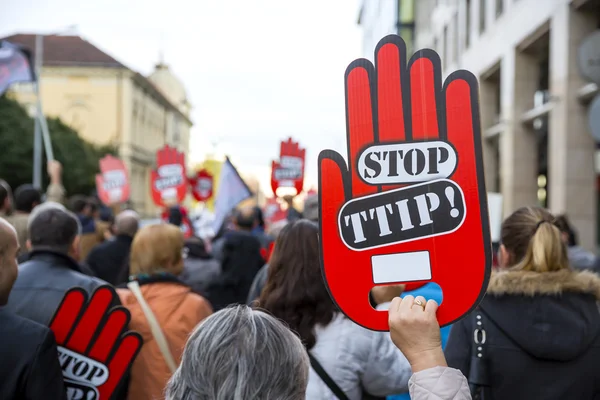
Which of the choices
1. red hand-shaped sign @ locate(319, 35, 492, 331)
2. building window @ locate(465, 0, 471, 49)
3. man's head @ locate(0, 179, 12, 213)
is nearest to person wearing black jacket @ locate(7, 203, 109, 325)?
red hand-shaped sign @ locate(319, 35, 492, 331)

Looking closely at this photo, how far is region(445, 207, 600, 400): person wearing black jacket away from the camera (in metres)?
2.86

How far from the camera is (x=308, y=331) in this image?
10.1ft

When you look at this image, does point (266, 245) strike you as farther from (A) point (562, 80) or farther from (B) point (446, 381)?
(A) point (562, 80)

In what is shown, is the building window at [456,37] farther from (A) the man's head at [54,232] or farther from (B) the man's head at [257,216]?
(A) the man's head at [54,232]

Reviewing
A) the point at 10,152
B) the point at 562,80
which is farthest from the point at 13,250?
the point at 10,152

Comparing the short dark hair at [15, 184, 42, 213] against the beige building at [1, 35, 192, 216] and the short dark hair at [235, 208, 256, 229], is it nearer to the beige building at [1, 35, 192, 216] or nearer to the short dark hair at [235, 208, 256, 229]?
the short dark hair at [235, 208, 256, 229]

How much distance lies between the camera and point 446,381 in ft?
6.15

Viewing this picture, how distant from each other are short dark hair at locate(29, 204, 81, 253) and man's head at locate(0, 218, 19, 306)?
973mm

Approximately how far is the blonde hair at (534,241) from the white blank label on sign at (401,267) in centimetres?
96

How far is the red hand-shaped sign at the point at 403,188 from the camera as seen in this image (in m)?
2.18

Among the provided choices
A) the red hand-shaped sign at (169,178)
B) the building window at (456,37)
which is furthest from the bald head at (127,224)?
the building window at (456,37)

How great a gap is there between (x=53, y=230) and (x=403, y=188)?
2319mm

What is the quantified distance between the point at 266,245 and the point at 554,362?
542cm

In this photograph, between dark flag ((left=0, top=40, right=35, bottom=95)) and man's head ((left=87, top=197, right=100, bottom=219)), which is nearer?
man's head ((left=87, top=197, right=100, bottom=219))
